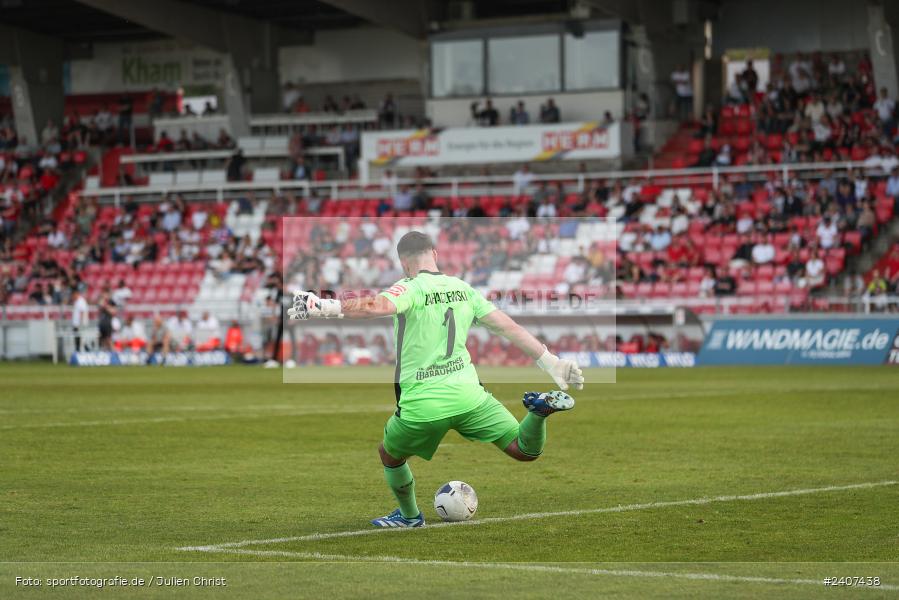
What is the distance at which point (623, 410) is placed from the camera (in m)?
21.9

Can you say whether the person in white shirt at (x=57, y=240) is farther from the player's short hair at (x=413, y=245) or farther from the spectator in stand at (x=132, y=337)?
the player's short hair at (x=413, y=245)

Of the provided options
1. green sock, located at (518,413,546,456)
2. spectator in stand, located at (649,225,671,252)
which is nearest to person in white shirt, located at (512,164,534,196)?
spectator in stand, located at (649,225,671,252)

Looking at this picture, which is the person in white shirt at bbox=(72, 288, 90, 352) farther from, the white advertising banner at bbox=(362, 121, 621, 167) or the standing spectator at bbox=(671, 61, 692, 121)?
the standing spectator at bbox=(671, 61, 692, 121)

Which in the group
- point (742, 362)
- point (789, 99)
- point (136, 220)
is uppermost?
point (789, 99)

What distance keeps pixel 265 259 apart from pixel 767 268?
1436cm

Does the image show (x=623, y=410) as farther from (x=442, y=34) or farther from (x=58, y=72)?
(x=58, y=72)

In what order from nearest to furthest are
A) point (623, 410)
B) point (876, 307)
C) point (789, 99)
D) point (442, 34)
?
point (623, 410) → point (876, 307) → point (789, 99) → point (442, 34)

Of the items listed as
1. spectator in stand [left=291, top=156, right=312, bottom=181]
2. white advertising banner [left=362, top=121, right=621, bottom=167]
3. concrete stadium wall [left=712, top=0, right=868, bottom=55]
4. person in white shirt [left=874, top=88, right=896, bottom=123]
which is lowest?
spectator in stand [left=291, top=156, right=312, bottom=181]

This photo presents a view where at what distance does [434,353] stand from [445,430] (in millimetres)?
516

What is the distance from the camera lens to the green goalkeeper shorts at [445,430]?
1008cm

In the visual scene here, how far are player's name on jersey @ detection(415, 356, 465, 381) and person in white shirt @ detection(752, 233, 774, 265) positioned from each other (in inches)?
1144

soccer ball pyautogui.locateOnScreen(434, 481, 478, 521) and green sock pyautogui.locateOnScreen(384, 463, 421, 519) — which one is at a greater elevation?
green sock pyautogui.locateOnScreen(384, 463, 421, 519)

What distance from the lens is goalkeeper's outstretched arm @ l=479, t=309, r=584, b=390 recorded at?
998cm

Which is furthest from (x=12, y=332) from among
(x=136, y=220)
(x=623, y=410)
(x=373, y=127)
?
(x=623, y=410)
